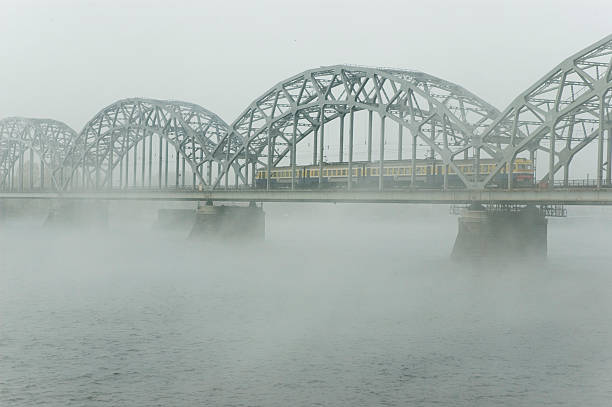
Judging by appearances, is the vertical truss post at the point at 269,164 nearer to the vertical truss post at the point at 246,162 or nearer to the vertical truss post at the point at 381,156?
the vertical truss post at the point at 246,162

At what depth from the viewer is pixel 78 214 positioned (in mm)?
131250

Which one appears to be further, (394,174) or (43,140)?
(43,140)

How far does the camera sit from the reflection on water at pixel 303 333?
2903cm

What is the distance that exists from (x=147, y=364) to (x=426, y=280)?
30508 mm

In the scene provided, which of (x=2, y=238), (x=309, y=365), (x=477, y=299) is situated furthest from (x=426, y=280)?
(x=2, y=238)

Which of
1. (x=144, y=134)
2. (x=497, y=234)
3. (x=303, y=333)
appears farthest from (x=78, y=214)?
(x=303, y=333)

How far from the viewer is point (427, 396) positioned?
1121 inches

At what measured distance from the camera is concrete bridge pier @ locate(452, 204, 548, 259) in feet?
208

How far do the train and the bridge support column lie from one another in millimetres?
4048

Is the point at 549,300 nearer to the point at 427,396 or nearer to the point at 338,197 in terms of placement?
the point at 427,396

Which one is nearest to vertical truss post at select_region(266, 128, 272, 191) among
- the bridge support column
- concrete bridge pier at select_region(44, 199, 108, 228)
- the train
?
the train

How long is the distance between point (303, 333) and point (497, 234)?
29.9 m

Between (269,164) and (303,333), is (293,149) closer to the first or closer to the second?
(269,164)

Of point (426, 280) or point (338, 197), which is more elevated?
point (338, 197)
